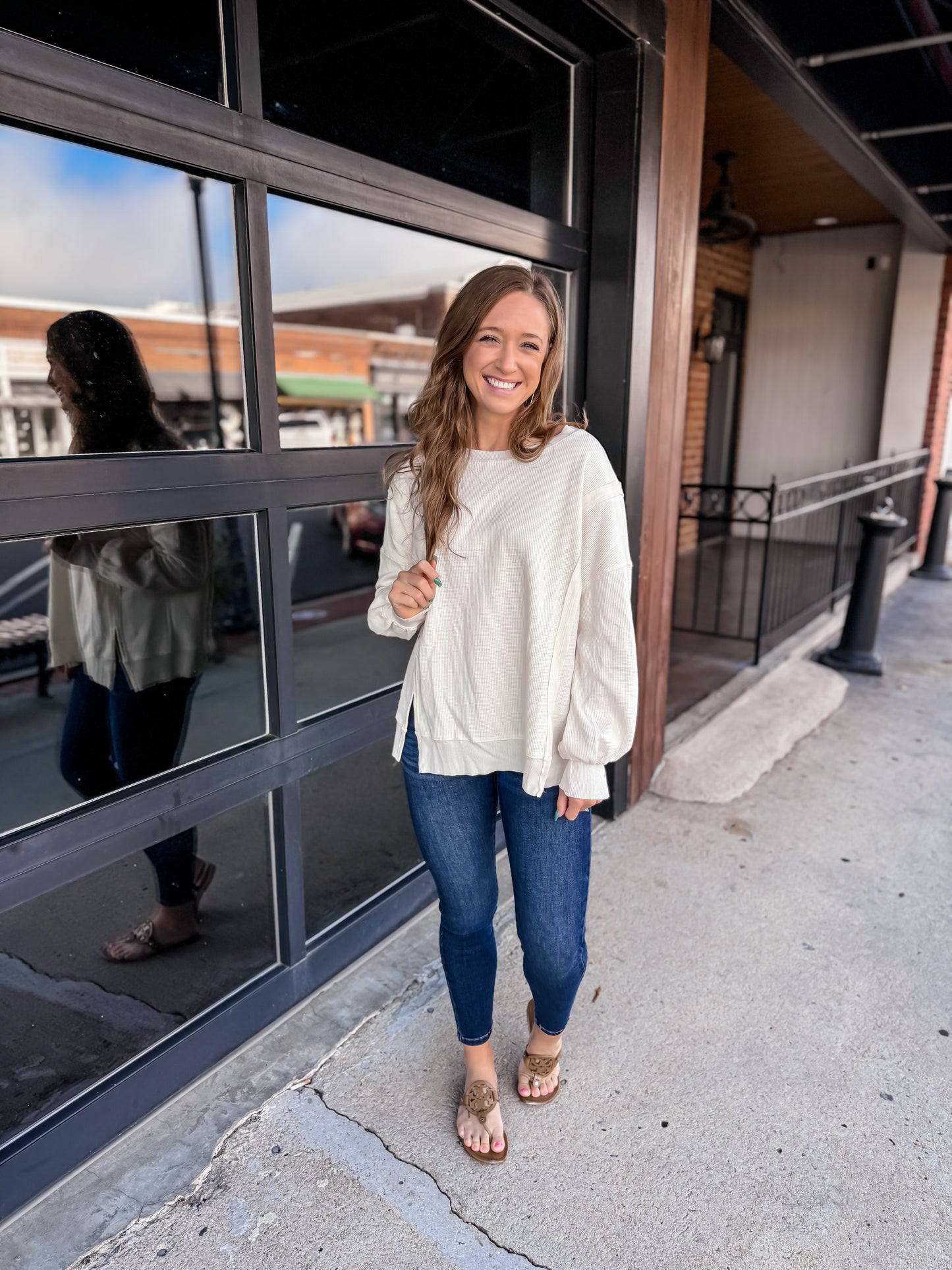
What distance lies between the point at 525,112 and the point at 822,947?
280 cm

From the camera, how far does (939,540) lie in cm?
805

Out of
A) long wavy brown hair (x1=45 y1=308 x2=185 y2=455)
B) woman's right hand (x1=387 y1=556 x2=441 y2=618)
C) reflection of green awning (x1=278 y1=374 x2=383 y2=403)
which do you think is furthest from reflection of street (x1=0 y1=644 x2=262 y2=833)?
reflection of green awning (x1=278 y1=374 x2=383 y2=403)

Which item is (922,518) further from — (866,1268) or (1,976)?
(1,976)

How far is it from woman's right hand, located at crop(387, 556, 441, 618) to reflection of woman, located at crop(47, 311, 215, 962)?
641 millimetres

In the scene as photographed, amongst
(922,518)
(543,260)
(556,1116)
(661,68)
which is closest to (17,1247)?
(556,1116)

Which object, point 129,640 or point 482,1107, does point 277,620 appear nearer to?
point 129,640

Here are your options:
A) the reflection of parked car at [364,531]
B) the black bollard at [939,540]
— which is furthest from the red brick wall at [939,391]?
the reflection of parked car at [364,531]

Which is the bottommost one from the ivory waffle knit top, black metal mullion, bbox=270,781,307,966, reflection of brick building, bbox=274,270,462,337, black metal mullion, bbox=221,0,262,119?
black metal mullion, bbox=270,781,307,966

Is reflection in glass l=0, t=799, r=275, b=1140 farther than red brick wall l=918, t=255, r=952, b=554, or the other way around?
red brick wall l=918, t=255, r=952, b=554

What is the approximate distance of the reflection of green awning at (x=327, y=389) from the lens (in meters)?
10.6

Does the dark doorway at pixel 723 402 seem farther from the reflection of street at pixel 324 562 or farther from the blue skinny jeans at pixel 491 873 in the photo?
the blue skinny jeans at pixel 491 873

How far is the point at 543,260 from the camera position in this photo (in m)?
2.66

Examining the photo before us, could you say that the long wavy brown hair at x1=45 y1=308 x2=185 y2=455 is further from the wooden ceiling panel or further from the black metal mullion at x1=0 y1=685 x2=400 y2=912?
the wooden ceiling panel

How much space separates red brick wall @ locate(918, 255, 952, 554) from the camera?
8.16m
